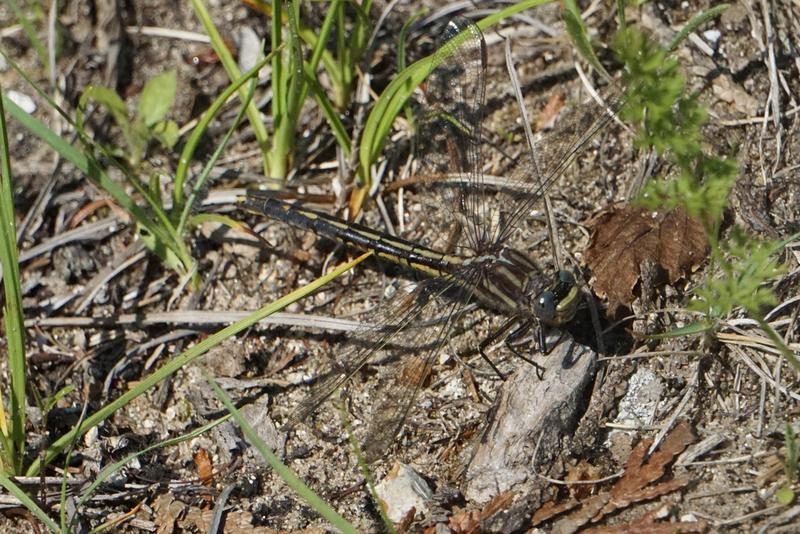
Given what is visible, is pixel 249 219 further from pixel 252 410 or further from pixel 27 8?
pixel 27 8

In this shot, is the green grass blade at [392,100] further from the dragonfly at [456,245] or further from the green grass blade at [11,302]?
the green grass blade at [11,302]

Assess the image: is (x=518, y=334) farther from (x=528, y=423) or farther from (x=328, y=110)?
(x=328, y=110)

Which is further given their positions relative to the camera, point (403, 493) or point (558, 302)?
point (558, 302)

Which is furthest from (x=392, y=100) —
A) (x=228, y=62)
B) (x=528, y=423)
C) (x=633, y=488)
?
(x=633, y=488)

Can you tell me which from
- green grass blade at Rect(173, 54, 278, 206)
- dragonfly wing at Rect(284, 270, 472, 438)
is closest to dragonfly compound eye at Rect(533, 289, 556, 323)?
dragonfly wing at Rect(284, 270, 472, 438)

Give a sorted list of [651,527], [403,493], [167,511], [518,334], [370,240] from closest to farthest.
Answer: [651,527] → [403,493] → [167,511] → [518,334] → [370,240]

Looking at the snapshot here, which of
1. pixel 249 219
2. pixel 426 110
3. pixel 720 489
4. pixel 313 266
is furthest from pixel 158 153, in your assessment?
pixel 720 489

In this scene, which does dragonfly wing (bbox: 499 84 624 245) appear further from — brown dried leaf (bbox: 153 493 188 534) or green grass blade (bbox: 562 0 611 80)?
brown dried leaf (bbox: 153 493 188 534)
